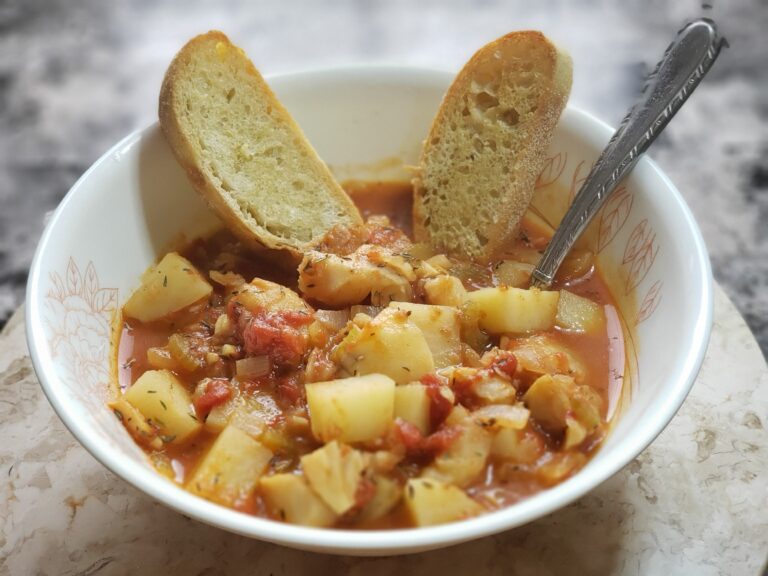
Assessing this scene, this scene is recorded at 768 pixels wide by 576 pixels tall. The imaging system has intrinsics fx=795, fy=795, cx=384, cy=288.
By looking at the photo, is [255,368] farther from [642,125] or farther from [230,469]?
[642,125]

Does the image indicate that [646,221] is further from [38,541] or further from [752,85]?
[752,85]

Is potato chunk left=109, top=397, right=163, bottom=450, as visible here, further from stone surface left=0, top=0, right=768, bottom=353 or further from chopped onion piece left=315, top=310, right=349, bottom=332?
stone surface left=0, top=0, right=768, bottom=353

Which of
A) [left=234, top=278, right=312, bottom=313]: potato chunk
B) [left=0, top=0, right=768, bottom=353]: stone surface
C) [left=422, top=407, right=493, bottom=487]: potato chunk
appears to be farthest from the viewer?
[left=0, top=0, right=768, bottom=353]: stone surface

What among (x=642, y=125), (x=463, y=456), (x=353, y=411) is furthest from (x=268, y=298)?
(x=642, y=125)

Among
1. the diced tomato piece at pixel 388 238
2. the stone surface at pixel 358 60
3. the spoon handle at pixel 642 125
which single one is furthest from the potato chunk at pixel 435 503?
the stone surface at pixel 358 60

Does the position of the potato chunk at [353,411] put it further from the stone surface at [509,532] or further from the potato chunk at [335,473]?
the stone surface at [509,532]

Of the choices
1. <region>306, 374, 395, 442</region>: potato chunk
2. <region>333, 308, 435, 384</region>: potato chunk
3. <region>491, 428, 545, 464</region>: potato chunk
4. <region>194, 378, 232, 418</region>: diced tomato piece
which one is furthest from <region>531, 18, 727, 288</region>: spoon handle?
<region>194, 378, 232, 418</region>: diced tomato piece

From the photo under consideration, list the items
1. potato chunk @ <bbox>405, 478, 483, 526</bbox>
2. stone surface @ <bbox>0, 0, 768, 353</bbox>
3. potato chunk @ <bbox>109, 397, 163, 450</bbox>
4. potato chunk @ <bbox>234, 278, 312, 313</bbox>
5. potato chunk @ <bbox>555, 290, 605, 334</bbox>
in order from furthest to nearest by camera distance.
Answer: stone surface @ <bbox>0, 0, 768, 353</bbox>, potato chunk @ <bbox>555, 290, 605, 334</bbox>, potato chunk @ <bbox>234, 278, 312, 313</bbox>, potato chunk @ <bbox>109, 397, 163, 450</bbox>, potato chunk @ <bbox>405, 478, 483, 526</bbox>
